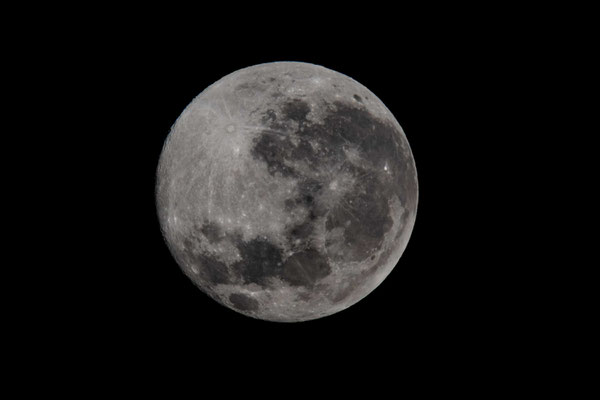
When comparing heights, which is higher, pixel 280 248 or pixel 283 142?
pixel 283 142

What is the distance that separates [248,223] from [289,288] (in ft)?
2.17

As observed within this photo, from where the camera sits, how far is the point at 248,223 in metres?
3.61

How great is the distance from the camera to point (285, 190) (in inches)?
139

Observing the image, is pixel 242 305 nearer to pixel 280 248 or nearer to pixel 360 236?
pixel 280 248

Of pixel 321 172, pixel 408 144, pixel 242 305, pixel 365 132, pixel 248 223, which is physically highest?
pixel 408 144

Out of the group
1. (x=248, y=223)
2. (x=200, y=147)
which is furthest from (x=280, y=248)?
(x=200, y=147)

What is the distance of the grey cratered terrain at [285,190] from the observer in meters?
3.57

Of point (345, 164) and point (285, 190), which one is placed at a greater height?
point (345, 164)

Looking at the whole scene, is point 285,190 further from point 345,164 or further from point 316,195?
point 345,164

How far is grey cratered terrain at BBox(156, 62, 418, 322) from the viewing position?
357 cm

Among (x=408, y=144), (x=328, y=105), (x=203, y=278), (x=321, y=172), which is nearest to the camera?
(x=321, y=172)

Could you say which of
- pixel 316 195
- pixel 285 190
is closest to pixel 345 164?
pixel 316 195

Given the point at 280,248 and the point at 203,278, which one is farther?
the point at 203,278

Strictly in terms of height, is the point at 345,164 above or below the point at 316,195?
above
